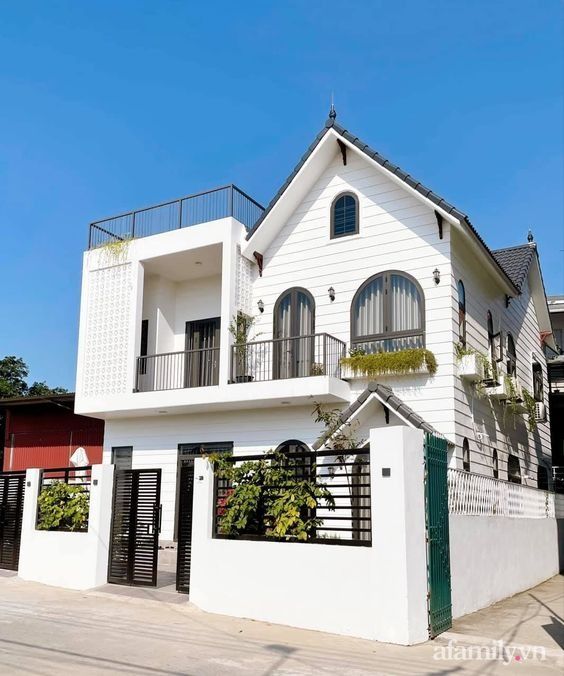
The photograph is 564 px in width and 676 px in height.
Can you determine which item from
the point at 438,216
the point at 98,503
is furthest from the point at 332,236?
the point at 98,503

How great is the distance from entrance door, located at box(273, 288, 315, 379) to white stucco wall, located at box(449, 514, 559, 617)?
5.31m

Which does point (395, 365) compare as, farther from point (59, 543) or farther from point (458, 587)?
point (59, 543)

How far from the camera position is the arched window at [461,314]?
14580 mm

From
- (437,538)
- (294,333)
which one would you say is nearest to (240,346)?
(294,333)

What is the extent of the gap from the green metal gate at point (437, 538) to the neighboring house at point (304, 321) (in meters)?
4.27

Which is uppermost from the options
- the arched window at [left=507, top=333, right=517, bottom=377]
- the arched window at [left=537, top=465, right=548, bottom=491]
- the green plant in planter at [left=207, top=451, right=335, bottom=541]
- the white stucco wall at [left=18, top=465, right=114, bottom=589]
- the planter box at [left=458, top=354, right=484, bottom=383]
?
the arched window at [left=507, top=333, right=517, bottom=377]

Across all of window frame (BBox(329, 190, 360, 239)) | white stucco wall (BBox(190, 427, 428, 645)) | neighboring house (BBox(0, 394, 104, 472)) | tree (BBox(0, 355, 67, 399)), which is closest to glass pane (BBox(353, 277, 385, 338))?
window frame (BBox(329, 190, 360, 239))

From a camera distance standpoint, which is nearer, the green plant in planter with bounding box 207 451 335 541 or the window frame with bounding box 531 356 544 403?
the green plant in planter with bounding box 207 451 335 541

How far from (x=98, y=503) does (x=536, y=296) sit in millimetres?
Answer: 15634

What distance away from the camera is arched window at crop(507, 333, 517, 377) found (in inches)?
723

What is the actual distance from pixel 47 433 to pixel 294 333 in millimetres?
9662

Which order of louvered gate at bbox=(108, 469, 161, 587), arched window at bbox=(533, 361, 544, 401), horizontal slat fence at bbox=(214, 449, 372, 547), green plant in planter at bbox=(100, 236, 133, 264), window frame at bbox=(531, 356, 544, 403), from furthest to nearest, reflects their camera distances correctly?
arched window at bbox=(533, 361, 544, 401) < window frame at bbox=(531, 356, 544, 403) < green plant in planter at bbox=(100, 236, 133, 264) < louvered gate at bbox=(108, 469, 161, 587) < horizontal slat fence at bbox=(214, 449, 372, 547)

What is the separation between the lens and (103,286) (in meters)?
18.0

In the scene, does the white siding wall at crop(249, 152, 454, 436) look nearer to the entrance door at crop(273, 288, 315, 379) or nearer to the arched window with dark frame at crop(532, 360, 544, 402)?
the entrance door at crop(273, 288, 315, 379)
